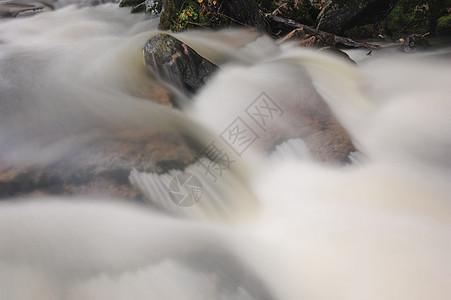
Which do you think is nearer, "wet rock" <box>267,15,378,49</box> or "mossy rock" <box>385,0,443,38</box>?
"wet rock" <box>267,15,378,49</box>

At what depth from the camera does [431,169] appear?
2822 mm

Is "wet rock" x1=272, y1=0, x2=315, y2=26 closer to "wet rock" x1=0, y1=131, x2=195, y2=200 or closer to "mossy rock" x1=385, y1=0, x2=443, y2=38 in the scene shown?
"mossy rock" x1=385, y1=0, x2=443, y2=38

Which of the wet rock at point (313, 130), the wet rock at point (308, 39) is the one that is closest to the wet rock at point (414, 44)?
the wet rock at point (308, 39)

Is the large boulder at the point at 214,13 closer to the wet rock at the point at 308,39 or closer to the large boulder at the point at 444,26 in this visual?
the wet rock at the point at 308,39

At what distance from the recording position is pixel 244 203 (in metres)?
2.53

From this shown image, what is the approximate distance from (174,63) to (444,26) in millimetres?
5544

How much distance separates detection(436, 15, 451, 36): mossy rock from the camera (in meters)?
5.86

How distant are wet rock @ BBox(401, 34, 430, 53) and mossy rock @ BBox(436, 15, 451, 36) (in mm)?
770

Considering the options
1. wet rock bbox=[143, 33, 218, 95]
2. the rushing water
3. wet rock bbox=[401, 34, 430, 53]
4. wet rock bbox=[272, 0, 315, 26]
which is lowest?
the rushing water

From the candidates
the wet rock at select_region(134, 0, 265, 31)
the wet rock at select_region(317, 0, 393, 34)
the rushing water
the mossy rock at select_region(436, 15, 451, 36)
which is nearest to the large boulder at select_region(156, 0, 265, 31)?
the wet rock at select_region(134, 0, 265, 31)

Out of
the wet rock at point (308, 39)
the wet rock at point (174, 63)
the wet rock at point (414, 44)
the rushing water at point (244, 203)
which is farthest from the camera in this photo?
the wet rock at point (414, 44)

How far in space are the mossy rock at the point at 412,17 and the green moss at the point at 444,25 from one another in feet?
0.32

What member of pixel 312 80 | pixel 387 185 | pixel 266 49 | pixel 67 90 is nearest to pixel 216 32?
pixel 266 49

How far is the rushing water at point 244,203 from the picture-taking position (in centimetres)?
182
